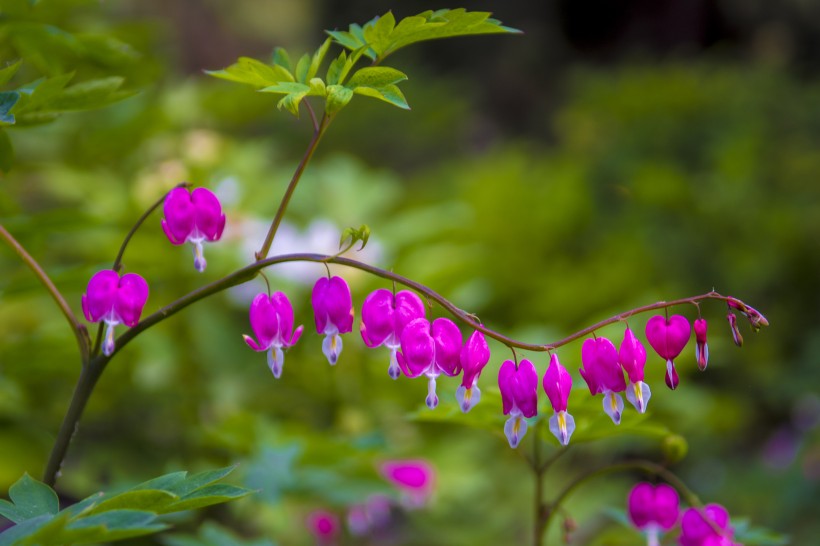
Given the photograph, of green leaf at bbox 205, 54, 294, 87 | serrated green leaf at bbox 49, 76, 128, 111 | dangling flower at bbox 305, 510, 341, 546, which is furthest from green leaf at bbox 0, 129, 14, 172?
dangling flower at bbox 305, 510, 341, 546

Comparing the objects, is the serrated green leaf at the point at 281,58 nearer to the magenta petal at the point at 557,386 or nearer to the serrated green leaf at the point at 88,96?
the serrated green leaf at the point at 88,96

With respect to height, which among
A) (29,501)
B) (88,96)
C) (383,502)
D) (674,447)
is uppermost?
(88,96)

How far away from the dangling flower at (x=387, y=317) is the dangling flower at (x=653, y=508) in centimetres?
46

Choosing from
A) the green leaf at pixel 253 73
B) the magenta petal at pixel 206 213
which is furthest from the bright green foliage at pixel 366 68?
the magenta petal at pixel 206 213

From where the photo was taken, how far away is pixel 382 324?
1.10 m

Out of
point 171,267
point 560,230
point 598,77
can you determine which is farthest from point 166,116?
point 598,77

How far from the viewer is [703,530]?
1249mm

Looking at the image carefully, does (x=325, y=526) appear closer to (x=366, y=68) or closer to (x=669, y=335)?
(x=669, y=335)

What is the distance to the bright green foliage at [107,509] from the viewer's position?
0.81 metres

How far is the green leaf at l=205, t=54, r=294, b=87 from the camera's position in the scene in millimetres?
1025

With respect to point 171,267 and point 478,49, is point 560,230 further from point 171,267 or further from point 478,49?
point 478,49

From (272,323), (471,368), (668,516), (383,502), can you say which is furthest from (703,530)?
(383,502)

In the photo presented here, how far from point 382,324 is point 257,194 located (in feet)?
6.25

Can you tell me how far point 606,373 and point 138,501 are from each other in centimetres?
57
